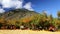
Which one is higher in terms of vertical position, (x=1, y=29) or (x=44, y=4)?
(x=44, y=4)

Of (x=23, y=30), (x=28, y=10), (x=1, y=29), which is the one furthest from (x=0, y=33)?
(x=28, y=10)

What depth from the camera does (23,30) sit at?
5719 mm

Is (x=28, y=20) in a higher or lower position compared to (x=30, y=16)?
lower

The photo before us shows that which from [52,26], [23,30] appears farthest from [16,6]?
[52,26]

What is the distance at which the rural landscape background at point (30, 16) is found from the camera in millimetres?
5613

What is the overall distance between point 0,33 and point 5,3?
3.05 feet

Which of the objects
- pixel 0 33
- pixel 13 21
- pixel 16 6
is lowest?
pixel 0 33

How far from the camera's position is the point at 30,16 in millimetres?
5699

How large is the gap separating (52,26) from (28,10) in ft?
3.02

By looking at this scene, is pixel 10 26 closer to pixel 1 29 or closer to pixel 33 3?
pixel 1 29

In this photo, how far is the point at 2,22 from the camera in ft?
18.9

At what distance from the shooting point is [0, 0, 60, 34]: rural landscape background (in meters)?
5.61

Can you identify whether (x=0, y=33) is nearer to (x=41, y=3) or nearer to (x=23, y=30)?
(x=23, y=30)

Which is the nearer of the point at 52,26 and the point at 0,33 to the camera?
the point at 0,33
